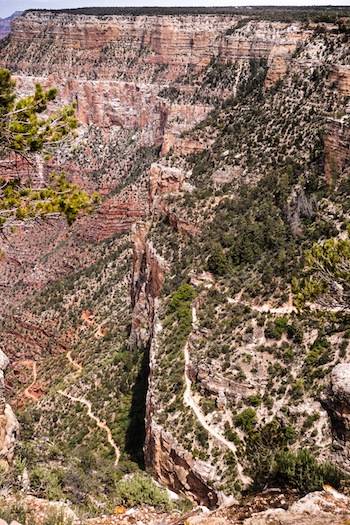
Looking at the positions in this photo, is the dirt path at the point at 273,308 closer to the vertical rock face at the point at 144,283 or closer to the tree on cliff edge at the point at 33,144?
the vertical rock face at the point at 144,283

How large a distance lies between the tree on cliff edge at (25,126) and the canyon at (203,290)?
78 centimetres

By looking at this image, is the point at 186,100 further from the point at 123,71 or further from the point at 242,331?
the point at 242,331

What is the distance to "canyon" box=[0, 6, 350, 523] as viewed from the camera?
28.4 m

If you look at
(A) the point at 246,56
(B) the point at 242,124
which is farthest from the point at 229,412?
(A) the point at 246,56

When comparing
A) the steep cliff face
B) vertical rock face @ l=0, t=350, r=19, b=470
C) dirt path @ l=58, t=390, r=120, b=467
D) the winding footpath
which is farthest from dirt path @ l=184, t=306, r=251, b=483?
the steep cliff face

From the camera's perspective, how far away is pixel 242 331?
35.8 m

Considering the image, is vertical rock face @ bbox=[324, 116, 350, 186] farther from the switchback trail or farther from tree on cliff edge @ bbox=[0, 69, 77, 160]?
the switchback trail

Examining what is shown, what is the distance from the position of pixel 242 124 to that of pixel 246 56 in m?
34.7

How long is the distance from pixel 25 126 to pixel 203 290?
1048 inches

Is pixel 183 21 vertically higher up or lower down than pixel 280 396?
higher up

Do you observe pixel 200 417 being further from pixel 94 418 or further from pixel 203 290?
pixel 94 418

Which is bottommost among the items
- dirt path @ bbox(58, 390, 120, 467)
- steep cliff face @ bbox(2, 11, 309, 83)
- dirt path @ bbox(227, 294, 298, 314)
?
dirt path @ bbox(58, 390, 120, 467)

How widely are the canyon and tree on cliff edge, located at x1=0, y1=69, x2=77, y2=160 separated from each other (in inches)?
30.6

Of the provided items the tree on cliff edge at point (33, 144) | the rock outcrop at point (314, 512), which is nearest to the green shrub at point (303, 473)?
the rock outcrop at point (314, 512)
